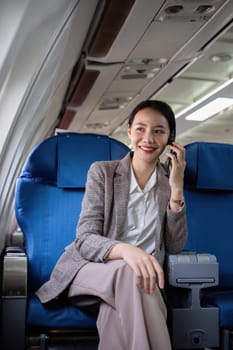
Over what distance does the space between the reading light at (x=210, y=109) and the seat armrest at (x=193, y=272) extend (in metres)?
5.00

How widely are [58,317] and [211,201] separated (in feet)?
4.21

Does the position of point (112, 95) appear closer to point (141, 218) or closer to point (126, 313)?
point (141, 218)

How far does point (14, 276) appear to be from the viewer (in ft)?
7.68

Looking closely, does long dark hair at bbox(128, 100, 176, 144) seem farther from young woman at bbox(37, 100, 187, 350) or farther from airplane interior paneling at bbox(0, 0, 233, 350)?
airplane interior paneling at bbox(0, 0, 233, 350)

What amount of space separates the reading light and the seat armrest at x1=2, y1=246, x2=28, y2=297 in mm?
5153

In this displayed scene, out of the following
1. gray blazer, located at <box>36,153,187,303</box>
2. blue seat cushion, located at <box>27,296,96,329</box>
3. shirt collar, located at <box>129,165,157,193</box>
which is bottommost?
blue seat cushion, located at <box>27,296,96,329</box>

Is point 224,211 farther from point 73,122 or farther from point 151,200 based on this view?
point 73,122

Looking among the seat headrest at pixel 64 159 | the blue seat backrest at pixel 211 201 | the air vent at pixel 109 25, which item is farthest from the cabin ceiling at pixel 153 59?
the blue seat backrest at pixel 211 201

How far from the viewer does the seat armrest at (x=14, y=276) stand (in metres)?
2.30

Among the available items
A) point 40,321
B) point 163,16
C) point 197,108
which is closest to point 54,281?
point 40,321

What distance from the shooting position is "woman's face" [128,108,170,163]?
2428 millimetres

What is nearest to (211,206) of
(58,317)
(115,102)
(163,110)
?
(163,110)

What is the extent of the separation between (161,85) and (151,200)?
4.34m

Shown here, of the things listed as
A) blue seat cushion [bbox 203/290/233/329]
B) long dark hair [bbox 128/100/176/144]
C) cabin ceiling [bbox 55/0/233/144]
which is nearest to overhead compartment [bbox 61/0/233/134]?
cabin ceiling [bbox 55/0/233/144]
